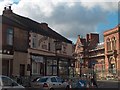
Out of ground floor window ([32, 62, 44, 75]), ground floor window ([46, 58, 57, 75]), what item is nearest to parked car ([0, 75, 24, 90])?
ground floor window ([32, 62, 44, 75])

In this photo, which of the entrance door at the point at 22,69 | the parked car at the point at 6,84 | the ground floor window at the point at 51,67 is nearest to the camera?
the parked car at the point at 6,84

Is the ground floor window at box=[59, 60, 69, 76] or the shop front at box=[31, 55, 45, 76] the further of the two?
the ground floor window at box=[59, 60, 69, 76]

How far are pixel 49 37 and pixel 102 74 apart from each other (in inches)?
1236

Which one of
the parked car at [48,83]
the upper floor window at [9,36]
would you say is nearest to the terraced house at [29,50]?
the upper floor window at [9,36]

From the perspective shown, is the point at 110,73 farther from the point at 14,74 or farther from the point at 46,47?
the point at 14,74

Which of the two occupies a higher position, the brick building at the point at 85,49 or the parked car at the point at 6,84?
the brick building at the point at 85,49

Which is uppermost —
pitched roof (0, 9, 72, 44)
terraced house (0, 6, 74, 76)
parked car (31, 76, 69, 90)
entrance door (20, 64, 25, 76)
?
pitched roof (0, 9, 72, 44)

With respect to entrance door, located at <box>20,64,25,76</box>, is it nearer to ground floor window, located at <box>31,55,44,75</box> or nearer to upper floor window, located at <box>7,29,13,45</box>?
ground floor window, located at <box>31,55,44,75</box>

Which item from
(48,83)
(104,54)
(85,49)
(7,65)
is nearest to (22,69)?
(7,65)

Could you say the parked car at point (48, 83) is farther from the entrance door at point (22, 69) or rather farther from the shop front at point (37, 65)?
the shop front at point (37, 65)

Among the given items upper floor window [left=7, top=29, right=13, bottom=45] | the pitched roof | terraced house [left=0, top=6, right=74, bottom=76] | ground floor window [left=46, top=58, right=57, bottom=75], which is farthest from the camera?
ground floor window [left=46, top=58, right=57, bottom=75]

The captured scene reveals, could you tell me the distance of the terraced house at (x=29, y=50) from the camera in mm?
36338

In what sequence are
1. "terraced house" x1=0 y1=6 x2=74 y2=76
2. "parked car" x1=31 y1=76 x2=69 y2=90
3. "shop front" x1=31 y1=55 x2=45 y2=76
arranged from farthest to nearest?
1. "shop front" x1=31 y1=55 x2=45 y2=76
2. "terraced house" x1=0 y1=6 x2=74 y2=76
3. "parked car" x1=31 y1=76 x2=69 y2=90

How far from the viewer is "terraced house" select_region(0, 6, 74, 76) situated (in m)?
36.3
